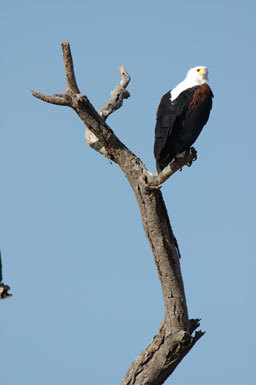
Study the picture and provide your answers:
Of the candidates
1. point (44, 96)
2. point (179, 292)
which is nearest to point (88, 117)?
point (44, 96)

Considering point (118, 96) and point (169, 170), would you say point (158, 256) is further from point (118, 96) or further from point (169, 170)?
point (118, 96)

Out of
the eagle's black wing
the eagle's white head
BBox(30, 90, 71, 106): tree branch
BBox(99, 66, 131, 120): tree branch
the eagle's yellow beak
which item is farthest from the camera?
the eagle's yellow beak

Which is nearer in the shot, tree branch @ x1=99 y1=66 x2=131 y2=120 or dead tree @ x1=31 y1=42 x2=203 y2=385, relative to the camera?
dead tree @ x1=31 y1=42 x2=203 y2=385

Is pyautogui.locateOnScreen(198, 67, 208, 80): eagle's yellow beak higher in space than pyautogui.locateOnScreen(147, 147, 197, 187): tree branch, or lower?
higher

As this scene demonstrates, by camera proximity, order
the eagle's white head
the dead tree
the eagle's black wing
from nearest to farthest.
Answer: the dead tree, the eagle's black wing, the eagle's white head

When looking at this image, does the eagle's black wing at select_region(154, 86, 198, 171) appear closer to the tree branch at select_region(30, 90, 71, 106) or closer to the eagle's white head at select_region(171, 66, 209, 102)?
the eagle's white head at select_region(171, 66, 209, 102)

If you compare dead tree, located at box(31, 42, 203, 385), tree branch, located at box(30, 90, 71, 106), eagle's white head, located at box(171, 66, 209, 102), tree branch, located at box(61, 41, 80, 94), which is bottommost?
dead tree, located at box(31, 42, 203, 385)

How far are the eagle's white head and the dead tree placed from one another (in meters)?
0.94

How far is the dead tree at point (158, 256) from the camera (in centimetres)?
517

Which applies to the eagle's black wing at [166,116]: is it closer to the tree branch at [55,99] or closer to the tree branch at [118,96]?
the tree branch at [118,96]

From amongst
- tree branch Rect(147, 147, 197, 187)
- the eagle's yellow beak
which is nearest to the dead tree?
tree branch Rect(147, 147, 197, 187)

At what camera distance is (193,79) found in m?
6.36

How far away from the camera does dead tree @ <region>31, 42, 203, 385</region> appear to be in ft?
17.0

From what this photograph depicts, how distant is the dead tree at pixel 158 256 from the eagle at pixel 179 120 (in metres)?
0.39
